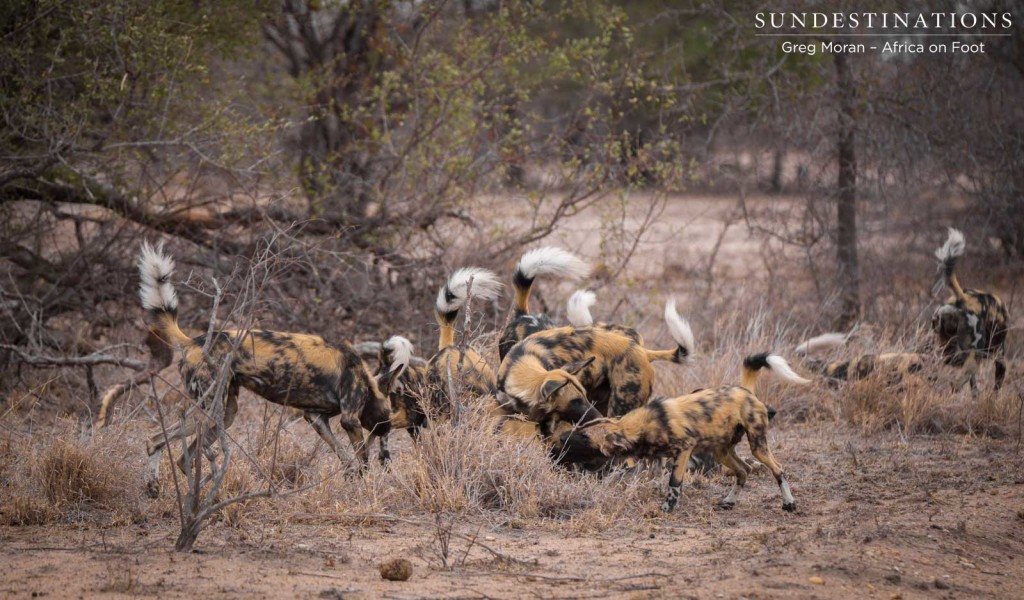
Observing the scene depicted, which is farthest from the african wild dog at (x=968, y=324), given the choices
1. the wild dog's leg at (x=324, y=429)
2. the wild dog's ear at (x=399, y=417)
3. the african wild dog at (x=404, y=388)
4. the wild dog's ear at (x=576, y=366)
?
the wild dog's leg at (x=324, y=429)

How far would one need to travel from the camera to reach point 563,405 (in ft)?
19.6

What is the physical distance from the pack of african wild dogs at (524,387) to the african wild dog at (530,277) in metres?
0.01

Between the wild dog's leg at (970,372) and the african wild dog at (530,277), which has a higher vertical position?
the african wild dog at (530,277)

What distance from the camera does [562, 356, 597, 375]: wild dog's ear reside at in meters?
6.09

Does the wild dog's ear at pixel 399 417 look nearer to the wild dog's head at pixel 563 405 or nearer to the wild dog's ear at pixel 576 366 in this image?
the wild dog's head at pixel 563 405

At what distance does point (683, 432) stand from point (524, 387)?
0.90 meters

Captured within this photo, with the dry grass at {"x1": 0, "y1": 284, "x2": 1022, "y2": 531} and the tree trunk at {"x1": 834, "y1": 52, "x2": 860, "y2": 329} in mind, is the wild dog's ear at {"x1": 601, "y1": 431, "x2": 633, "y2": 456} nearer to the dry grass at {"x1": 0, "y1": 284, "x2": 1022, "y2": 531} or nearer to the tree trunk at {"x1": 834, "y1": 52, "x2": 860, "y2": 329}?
the dry grass at {"x1": 0, "y1": 284, "x2": 1022, "y2": 531}

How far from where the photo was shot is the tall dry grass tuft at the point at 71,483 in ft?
16.8

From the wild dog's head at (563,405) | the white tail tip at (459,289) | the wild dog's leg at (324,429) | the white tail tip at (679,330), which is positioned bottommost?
the wild dog's leg at (324,429)

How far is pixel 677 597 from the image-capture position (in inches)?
159

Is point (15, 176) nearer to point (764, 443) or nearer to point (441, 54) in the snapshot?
point (441, 54)

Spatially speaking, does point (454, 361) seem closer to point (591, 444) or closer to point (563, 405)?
point (563, 405)

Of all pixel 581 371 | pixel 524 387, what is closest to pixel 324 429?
pixel 524 387

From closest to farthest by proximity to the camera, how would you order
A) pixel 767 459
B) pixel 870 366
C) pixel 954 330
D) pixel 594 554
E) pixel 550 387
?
pixel 594 554, pixel 767 459, pixel 550 387, pixel 870 366, pixel 954 330
